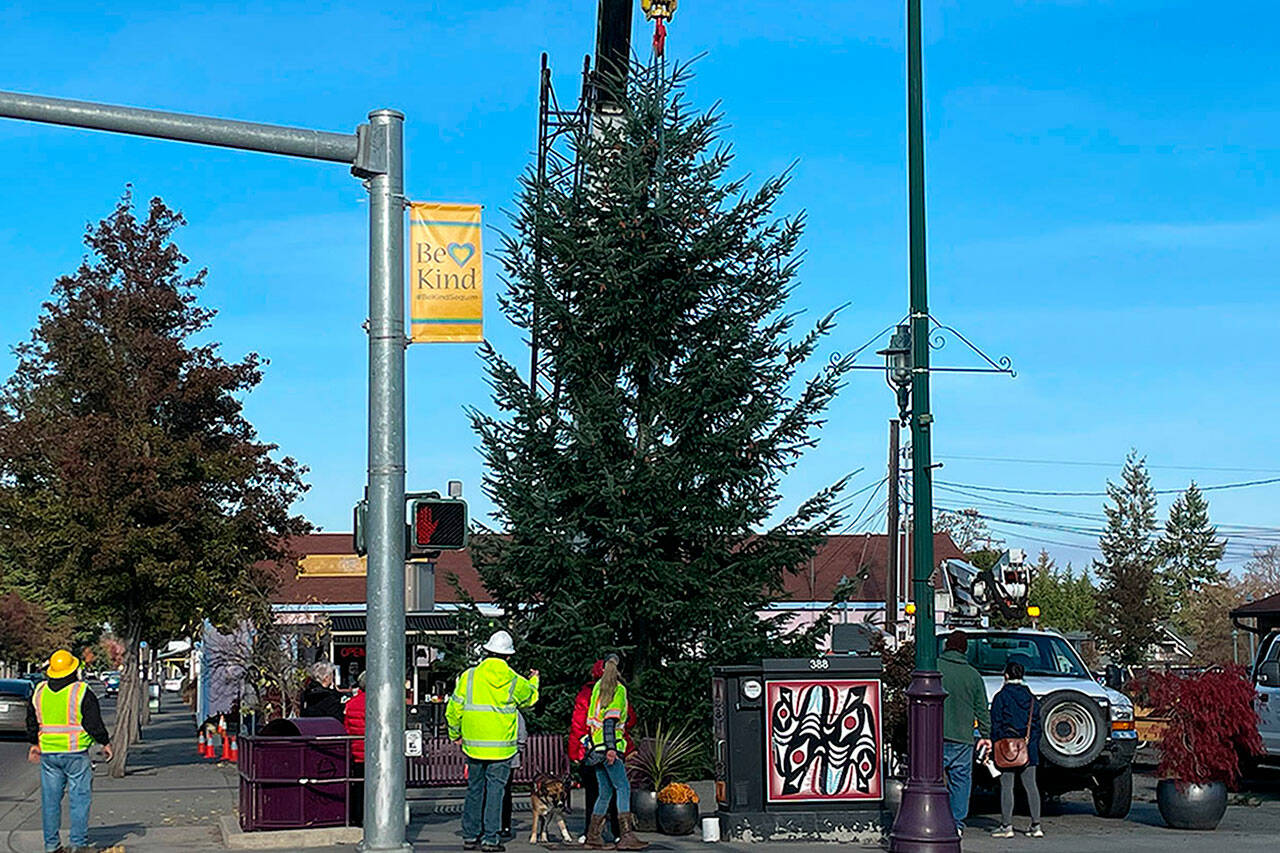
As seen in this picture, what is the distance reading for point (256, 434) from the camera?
26.6 meters

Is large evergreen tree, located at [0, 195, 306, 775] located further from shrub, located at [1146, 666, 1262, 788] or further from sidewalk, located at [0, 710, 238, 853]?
shrub, located at [1146, 666, 1262, 788]

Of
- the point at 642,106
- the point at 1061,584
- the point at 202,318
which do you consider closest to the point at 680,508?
the point at 642,106

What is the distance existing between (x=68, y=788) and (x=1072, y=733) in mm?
10003

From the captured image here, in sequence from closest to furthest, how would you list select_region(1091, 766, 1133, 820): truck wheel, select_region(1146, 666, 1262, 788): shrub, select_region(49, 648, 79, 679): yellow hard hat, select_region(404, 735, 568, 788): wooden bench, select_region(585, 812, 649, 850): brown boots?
select_region(585, 812, 649, 850): brown boots < select_region(49, 648, 79, 679): yellow hard hat < select_region(1146, 666, 1262, 788): shrub < select_region(1091, 766, 1133, 820): truck wheel < select_region(404, 735, 568, 788): wooden bench

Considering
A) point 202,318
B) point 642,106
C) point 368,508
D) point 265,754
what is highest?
point 642,106

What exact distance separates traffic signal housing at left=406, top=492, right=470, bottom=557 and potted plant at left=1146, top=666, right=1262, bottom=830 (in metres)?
8.22

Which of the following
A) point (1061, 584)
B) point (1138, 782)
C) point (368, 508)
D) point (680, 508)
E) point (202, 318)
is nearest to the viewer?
point (368, 508)

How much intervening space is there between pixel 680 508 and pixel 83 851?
870 cm

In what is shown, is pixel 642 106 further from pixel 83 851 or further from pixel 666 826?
pixel 83 851

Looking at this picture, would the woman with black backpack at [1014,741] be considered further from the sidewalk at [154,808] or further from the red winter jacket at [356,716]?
the sidewalk at [154,808]

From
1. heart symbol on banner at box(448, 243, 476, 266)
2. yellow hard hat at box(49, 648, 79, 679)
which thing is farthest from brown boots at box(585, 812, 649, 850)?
heart symbol on banner at box(448, 243, 476, 266)

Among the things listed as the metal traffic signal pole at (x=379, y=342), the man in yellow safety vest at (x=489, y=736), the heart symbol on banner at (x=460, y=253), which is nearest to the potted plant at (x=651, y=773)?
the man in yellow safety vest at (x=489, y=736)

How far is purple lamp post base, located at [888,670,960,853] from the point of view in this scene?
12117 mm

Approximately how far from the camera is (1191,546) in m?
107
